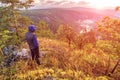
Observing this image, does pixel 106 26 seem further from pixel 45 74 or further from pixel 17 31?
pixel 17 31

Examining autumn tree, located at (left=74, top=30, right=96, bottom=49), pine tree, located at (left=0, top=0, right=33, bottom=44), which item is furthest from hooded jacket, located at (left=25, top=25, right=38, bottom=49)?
pine tree, located at (left=0, top=0, right=33, bottom=44)

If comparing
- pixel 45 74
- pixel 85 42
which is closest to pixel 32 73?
pixel 45 74

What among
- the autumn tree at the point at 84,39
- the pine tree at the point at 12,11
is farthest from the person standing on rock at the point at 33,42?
the pine tree at the point at 12,11

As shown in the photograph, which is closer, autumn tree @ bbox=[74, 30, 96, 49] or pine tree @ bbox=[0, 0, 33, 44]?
autumn tree @ bbox=[74, 30, 96, 49]

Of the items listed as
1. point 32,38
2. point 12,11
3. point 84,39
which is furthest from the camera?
point 12,11

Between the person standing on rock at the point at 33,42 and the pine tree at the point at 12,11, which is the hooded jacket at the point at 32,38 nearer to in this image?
the person standing on rock at the point at 33,42

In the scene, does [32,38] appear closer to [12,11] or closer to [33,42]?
[33,42]

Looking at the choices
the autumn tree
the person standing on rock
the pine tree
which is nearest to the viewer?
the person standing on rock

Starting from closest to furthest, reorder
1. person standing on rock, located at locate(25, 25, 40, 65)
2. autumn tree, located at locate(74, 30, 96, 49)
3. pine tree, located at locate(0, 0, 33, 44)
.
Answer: person standing on rock, located at locate(25, 25, 40, 65) < autumn tree, located at locate(74, 30, 96, 49) < pine tree, located at locate(0, 0, 33, 44)

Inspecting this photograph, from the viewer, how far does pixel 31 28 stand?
43.1ft

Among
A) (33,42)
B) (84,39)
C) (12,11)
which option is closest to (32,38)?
(33,42)

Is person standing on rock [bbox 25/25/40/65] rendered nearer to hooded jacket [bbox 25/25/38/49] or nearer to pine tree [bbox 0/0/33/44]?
hooded jacket [bbox 25/25/38/49]

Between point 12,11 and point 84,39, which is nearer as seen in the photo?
point 84,39

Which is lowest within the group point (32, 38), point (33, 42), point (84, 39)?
point (84, 39)
